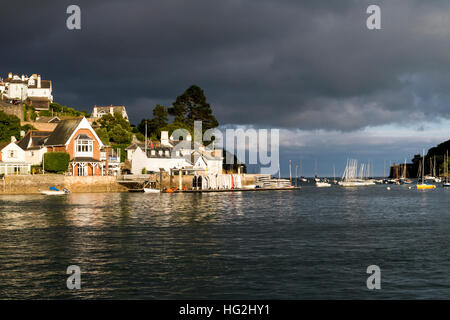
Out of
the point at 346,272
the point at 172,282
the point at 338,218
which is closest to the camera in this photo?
the point at 172,282

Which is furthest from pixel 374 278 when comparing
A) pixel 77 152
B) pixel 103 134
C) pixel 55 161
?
pixel 103 134

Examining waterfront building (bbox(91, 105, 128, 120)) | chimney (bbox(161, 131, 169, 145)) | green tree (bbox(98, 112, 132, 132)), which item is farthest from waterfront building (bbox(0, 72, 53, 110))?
chimney (bbox(161, 131, 169, 145))

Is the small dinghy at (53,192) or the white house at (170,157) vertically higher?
the white house at (170,157)

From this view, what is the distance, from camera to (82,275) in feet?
82.0

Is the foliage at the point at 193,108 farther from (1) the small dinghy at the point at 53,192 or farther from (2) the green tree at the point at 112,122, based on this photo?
(1) the small dinghy at the point at 53,192

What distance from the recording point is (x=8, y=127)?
12331 cm

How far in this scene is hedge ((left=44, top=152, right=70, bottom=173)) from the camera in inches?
4195

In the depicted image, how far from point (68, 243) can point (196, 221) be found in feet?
60.4

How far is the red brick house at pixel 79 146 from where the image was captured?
109312 millimetres

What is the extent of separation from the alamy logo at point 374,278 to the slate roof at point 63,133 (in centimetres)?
9376

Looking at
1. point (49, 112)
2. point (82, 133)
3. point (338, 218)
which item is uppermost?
point (49, 112)

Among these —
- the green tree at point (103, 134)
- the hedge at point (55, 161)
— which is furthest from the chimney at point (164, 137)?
the hedge at point (55, 161)
